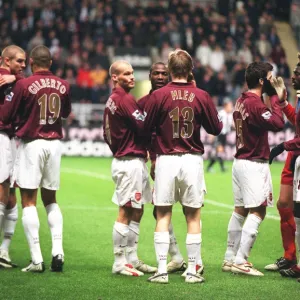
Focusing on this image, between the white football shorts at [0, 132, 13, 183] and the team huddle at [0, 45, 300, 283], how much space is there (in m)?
0.01

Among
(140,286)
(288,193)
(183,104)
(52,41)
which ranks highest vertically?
(52,41)

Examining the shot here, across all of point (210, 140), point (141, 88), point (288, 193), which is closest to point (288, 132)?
point (210, 140)

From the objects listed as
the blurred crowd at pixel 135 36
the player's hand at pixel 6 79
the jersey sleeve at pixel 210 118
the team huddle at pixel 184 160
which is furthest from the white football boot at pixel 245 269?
the blurred crowd at pixel 135 36

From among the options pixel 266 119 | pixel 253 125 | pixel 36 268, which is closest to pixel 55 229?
pixel 36 268

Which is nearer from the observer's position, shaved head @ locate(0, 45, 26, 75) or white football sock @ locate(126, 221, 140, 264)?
white football sock @ locate(126, 221, 140, 264)

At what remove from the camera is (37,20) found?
30.0 meters

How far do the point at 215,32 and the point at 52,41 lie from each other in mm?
5956

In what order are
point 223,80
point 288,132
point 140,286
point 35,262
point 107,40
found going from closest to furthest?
point 140,286, point 35,262, point 288,132, point 223,80, point 107,40

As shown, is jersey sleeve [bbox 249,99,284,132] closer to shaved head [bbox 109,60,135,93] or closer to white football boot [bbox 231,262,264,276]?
shaved head [bbox 109,60,135,93]

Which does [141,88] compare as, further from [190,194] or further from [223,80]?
[190,194]

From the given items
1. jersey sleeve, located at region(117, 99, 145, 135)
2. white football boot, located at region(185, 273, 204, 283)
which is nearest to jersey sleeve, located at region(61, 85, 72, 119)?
jersey sleeve, located at region(117, 99, 145, 135)

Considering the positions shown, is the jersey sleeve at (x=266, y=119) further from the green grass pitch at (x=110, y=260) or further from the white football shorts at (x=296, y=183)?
the green grass pitch at (x=110, y=260)

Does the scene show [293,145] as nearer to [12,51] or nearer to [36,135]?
[36,135]

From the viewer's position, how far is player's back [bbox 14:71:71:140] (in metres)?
8.82
